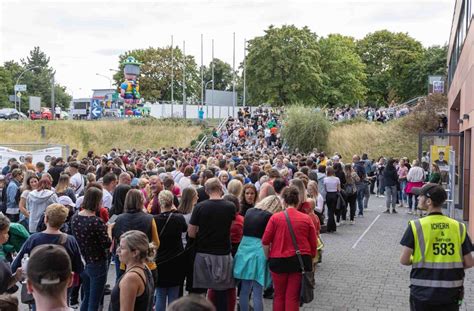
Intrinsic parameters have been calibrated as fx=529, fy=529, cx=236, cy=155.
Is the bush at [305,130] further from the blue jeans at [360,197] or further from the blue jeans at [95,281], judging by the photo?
the blue jeans at [95,281]

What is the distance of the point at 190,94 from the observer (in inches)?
3408

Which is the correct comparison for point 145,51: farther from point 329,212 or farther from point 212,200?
point 212,200

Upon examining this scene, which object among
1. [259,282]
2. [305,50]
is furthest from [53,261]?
[305,50]

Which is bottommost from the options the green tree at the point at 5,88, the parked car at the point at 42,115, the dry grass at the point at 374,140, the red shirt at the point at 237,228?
the red shirt at the point at 237,228

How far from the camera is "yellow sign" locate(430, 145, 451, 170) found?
16.7m

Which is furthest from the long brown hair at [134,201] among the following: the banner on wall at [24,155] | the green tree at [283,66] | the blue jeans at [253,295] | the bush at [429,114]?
the green tree at [283,66]

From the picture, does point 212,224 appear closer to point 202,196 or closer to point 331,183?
point 202,196

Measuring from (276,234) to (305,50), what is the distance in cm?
5069

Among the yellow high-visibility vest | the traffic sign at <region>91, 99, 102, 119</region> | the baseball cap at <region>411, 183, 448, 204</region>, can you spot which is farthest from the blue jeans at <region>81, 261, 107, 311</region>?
the traffic sign at <region>91, 99, 102, 119</region>

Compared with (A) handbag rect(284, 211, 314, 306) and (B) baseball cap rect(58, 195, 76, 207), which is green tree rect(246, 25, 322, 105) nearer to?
(B) baseball cap rect(58, 195, 76, 207)

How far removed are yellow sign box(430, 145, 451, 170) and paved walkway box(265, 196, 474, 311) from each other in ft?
10.3

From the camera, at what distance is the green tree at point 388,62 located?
68.1 meters

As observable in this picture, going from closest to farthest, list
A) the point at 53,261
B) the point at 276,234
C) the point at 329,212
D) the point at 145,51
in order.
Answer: the point at 53,261 < the point at 276,234 < the point at 329,212 < the point at 145,51

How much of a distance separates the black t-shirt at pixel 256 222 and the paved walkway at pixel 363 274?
1881mm
